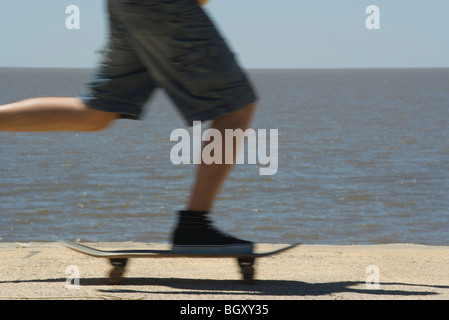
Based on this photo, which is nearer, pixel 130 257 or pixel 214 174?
pixel 214 174

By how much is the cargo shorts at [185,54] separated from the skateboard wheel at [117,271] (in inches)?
26.3

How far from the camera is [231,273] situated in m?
3.64

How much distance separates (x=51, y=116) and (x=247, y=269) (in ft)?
3.35

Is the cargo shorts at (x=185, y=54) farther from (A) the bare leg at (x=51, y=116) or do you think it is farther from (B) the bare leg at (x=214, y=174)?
(A) the bare leg at (x=51, y=116)

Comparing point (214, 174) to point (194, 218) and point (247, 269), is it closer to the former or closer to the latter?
point (194, 218)

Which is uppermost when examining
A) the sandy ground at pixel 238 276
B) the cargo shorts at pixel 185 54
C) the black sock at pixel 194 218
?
the cargo shorts at pixel 185 54

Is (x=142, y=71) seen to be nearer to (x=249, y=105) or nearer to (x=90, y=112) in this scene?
(x=90, y=112)

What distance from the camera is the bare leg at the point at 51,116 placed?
3238 millimetres

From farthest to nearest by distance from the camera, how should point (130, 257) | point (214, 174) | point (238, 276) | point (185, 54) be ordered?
point (238, 276), point (130, 257), point (214, 174), point (185, 54)

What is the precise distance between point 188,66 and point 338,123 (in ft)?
118

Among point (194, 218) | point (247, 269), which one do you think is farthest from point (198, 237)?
point (247, 269)

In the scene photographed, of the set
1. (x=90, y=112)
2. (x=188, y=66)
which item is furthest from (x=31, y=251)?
(x=188, y=66)

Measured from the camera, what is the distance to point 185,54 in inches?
120

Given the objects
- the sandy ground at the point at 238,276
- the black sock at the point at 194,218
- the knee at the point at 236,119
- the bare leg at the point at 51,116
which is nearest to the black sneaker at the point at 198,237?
the black sock at the point at 194,218
